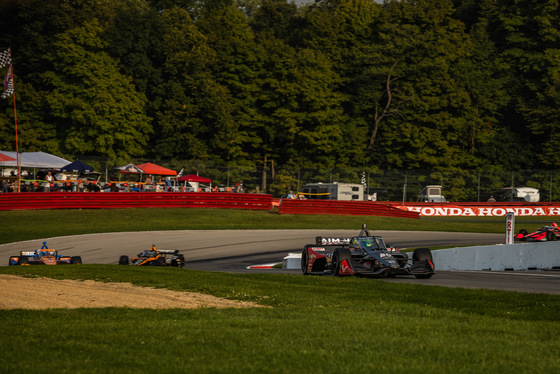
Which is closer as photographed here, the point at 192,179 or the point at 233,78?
the point at 192,179

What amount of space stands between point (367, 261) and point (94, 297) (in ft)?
26.1

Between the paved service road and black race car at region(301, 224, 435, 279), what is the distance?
223 cm

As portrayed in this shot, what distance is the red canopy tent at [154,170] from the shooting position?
48.2 m

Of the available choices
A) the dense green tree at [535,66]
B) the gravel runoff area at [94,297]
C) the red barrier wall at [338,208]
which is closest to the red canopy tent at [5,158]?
the red barrier wall at [338,208]

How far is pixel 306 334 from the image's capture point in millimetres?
8398

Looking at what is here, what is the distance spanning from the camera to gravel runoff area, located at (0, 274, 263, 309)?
11477 mm

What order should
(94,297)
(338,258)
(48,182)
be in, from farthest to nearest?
(48,182), (338,258), (94,297)

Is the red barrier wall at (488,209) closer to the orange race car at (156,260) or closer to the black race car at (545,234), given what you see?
the black race car at (545,234)

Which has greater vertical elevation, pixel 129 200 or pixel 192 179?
pixel 192 179

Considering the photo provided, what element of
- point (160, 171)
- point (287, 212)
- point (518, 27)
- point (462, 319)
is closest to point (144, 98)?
point (160, 171)

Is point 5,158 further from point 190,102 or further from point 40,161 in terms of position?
point 190,102

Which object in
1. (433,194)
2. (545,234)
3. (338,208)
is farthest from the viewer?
(433,194)

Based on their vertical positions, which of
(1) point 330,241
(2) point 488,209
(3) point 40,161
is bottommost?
(1) point 330,241

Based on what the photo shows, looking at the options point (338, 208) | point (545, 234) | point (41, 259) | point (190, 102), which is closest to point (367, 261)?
point (41, 259)
